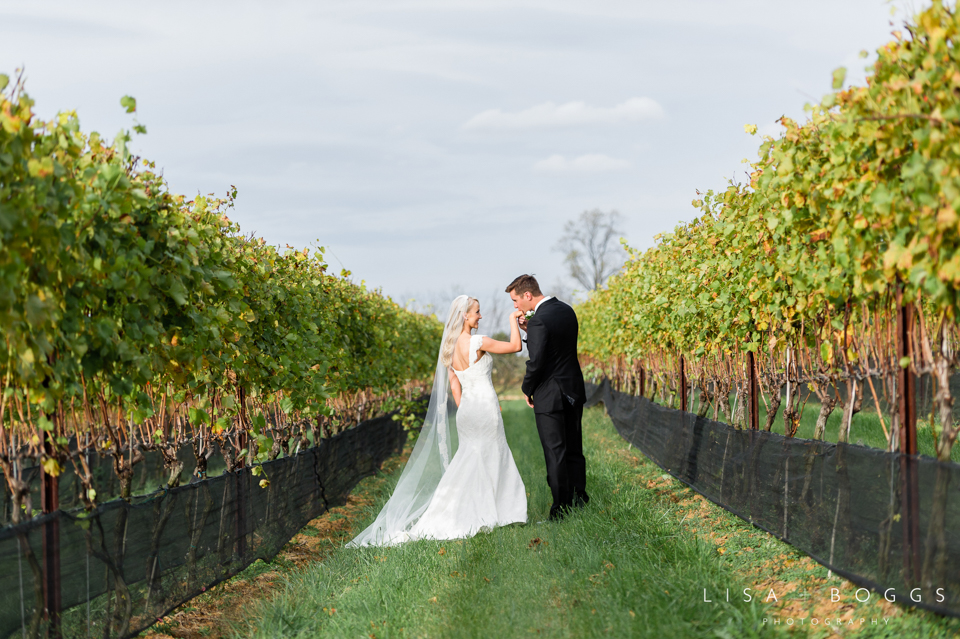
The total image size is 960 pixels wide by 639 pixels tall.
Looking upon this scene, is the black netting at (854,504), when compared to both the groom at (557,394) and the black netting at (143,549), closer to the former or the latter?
the groom at (557,394)

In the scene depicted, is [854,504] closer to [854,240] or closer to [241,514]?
[854,240]

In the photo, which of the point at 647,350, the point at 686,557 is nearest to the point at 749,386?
the point at 686,557

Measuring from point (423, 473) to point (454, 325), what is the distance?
1.42 m

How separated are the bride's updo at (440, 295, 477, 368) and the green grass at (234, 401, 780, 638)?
1.73 meters

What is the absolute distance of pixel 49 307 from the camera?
3102 mm

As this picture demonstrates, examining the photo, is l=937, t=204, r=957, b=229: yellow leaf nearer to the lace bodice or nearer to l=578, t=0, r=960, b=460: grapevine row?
l=578, t=0, r=960, b=460: grapevine row

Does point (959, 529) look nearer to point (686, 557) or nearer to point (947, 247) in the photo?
point (947, 247)

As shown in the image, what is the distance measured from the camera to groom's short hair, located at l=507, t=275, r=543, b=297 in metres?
6.85

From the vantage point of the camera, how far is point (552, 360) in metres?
6.66

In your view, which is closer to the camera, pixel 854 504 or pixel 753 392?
pixel 854 504

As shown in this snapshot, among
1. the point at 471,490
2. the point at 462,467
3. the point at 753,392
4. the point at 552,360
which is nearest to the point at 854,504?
the point at 753,392

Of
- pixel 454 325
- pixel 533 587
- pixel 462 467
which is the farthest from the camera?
pixel 454 325

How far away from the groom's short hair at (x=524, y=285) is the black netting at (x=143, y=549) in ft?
8.34

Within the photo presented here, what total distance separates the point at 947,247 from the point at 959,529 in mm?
1234
